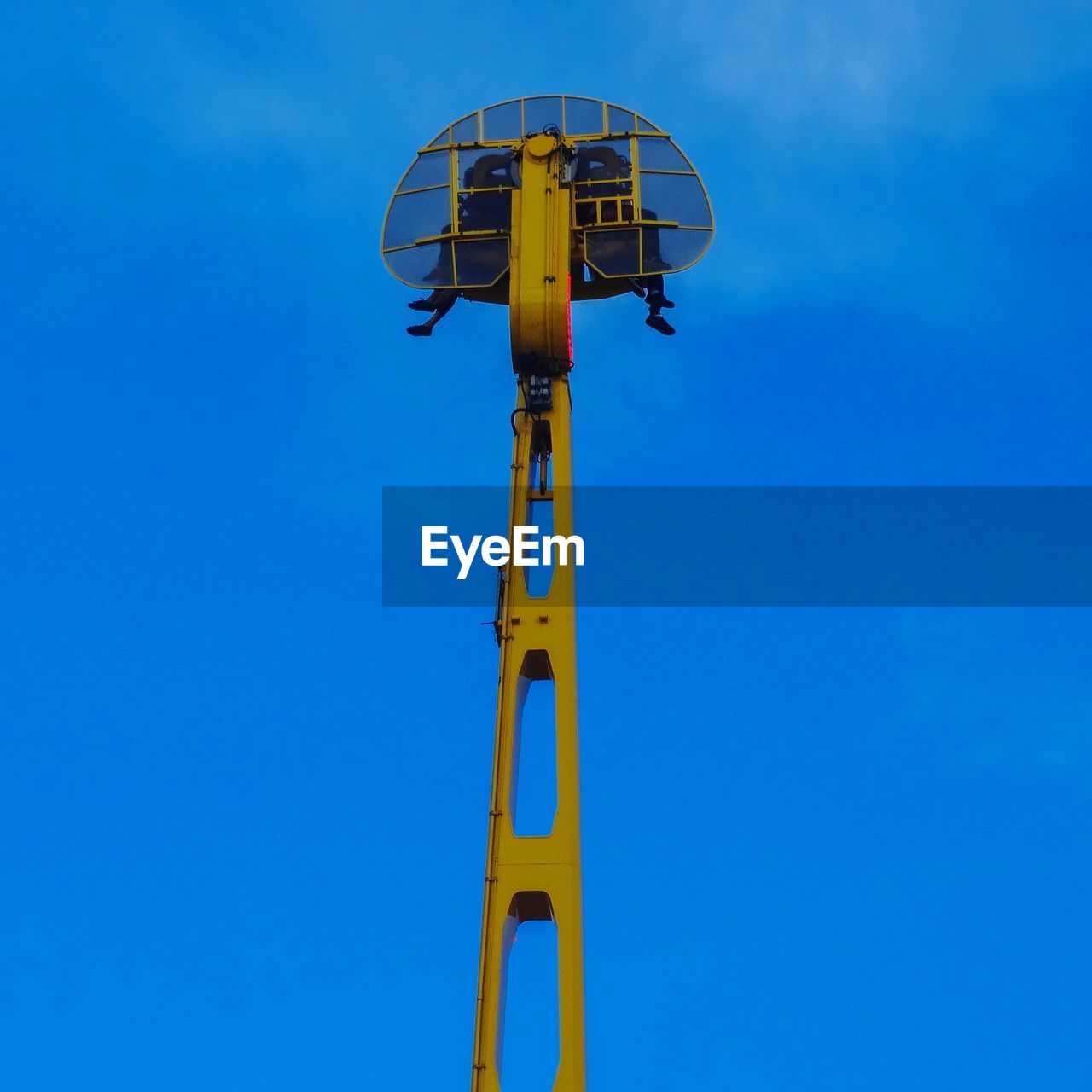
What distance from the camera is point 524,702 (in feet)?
103

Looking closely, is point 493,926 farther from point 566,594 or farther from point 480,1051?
point 566,594

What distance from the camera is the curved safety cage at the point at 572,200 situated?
Answer: 35281 mm

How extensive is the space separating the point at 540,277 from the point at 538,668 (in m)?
6.31

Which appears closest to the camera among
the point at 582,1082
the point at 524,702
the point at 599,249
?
the point at 582,1082

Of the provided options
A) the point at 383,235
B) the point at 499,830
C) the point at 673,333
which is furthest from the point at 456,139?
the point at 499,830

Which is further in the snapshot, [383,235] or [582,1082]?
[383,235]

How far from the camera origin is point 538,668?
31.6 metres

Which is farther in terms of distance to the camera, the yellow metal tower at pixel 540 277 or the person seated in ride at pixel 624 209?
the person seated in ride at pixel 624 209

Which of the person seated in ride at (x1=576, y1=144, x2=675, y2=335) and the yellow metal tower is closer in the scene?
the yellow metal tower

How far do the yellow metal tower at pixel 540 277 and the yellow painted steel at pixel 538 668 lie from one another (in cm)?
2

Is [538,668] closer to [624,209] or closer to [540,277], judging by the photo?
[540,277]

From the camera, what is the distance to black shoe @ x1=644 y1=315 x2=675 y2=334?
116ft

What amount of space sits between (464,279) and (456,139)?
281cm

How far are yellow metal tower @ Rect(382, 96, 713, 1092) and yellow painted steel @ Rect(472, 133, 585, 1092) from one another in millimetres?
23
